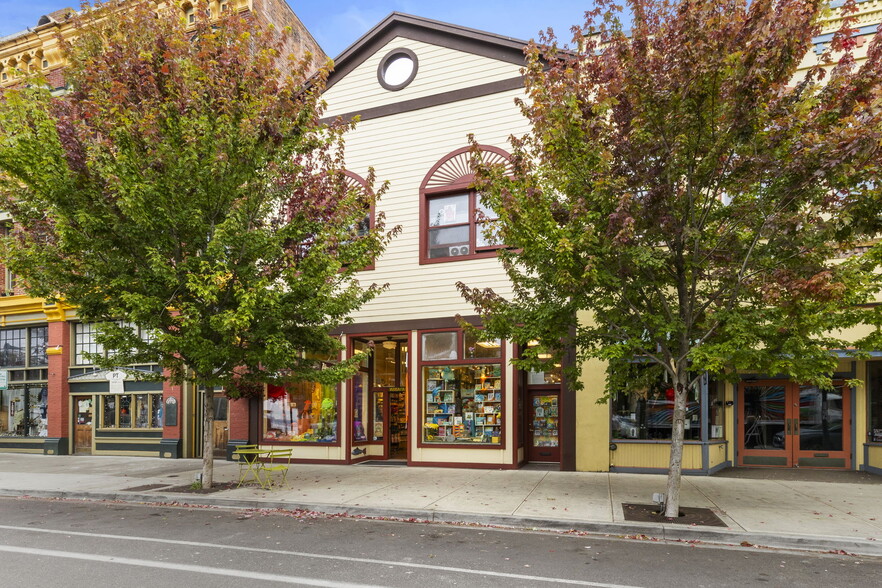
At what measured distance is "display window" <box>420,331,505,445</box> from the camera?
561 inches

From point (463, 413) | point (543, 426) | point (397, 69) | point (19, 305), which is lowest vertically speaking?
point (543, 426)

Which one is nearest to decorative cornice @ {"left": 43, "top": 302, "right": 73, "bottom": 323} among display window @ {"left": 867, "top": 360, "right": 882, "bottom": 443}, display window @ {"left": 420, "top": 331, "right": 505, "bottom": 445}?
display window @ {"left": 420, "top": 331, "right": 505, "bottom": 445}

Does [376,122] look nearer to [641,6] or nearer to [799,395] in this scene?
[641,6]

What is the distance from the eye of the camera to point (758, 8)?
8031mm

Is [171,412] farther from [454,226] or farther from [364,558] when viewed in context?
[364,558]

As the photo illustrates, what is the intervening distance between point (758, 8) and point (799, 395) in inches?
356

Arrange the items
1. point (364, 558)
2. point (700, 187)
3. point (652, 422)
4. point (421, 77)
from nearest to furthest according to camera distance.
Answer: point (364, 558) → point (700, 187) → point (652, 422) → point (421, 77)

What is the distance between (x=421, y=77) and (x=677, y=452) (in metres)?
11.0

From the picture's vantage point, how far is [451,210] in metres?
15.0

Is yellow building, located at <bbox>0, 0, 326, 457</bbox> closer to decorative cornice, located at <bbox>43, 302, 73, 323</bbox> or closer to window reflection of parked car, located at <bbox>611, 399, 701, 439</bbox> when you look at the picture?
decorative cornice, located at <bbox>43, 302, 73, 323</bbox>

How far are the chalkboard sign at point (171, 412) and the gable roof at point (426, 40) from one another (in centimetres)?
988

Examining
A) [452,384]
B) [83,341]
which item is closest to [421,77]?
[452,384]

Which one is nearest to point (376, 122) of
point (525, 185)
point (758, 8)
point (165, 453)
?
point (525, 185)

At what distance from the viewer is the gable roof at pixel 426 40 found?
48.6ft
